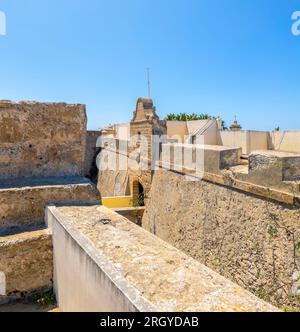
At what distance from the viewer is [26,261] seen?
8.62 ft

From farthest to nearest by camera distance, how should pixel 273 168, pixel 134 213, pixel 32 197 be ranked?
pixel 134 213 → pixel 273 168 → pixel 32 197

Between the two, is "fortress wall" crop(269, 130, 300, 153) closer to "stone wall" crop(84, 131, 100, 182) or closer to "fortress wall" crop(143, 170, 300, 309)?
"fortress wall" crop(143, 170, 300, 309)

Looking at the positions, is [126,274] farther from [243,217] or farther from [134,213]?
[134,213]

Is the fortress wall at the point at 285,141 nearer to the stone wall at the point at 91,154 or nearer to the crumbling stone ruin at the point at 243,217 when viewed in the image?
the crumbling stone ruin at the point at 243,217

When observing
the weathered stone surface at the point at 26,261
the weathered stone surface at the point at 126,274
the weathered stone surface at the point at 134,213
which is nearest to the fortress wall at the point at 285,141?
the weathered stone surface at the point at 134,213

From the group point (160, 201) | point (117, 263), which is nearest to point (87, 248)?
point (117, 263)

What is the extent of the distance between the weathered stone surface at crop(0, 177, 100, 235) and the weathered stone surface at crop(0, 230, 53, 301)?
25cm

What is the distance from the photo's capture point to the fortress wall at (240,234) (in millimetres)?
4125

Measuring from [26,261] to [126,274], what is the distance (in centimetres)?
142

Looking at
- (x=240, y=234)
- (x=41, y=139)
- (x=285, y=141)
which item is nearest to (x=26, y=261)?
(x=41, y=139)

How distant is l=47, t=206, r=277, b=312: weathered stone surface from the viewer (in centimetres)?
146

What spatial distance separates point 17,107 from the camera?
131 inches

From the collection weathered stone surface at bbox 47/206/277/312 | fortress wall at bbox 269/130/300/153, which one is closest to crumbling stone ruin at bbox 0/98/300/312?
weathered stone surface at bbox 47/206/277/312
